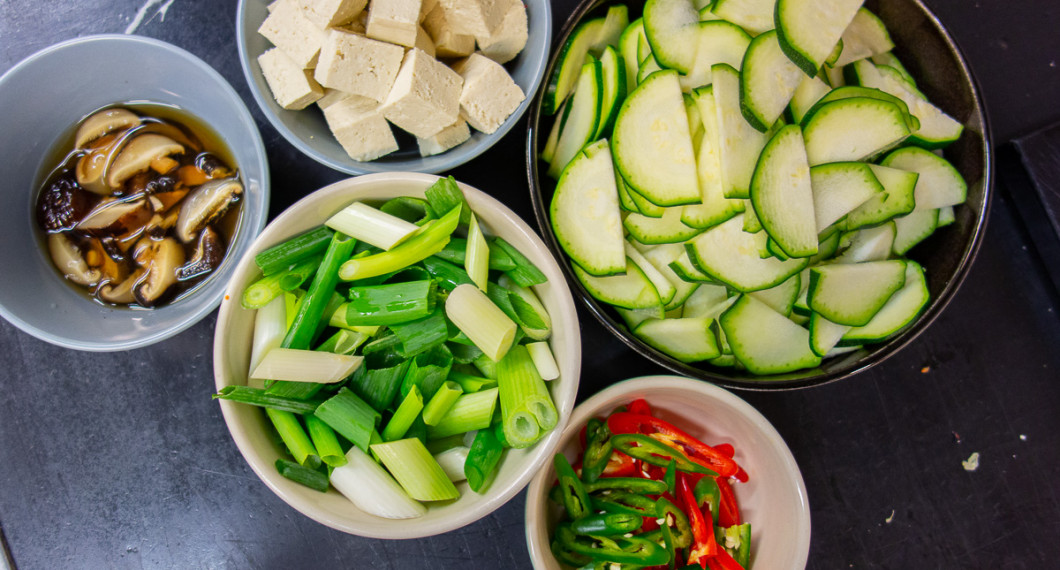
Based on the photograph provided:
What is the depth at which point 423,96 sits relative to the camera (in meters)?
1.15

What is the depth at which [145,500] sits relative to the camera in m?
1.52

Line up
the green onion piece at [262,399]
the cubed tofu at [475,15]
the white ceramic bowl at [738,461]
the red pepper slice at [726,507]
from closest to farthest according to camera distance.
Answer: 1. the green onion piece at [262,399]
2. the cubed tofu at [475,15]
3. the white ceramic bowl at [738,461]
4. the red pepper slice at [726,507]

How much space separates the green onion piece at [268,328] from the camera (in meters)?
1.16

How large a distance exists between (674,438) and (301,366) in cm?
78

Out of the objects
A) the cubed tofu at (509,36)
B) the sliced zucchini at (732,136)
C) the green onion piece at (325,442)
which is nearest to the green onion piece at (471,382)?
the green onion piece at (325,442)

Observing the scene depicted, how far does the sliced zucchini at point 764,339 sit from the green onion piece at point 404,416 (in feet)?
1.97

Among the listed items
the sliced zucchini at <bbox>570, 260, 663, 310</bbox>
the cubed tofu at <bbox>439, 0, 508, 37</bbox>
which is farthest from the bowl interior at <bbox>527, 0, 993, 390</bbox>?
the cubed tofu at <bbox>439, 0, 508, 37</bbox>

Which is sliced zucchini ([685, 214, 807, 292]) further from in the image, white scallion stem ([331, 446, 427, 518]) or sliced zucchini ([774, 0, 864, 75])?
white scallion stem ([331, 446, 427, 518])

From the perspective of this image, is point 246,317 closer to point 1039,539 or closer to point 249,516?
point 249,516

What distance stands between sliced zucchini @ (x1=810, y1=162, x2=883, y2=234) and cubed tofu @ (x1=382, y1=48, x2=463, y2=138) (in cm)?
68

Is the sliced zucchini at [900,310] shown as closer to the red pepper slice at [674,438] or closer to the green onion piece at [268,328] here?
the red pepper slice at [674,438]

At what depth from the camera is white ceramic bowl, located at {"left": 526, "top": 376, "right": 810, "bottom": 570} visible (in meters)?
1.30

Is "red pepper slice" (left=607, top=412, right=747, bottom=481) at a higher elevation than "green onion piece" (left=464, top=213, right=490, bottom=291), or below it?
below

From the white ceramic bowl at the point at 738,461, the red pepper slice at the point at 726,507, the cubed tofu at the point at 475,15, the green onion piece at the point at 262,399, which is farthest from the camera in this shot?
the red pepper slice at the point at 726,507
